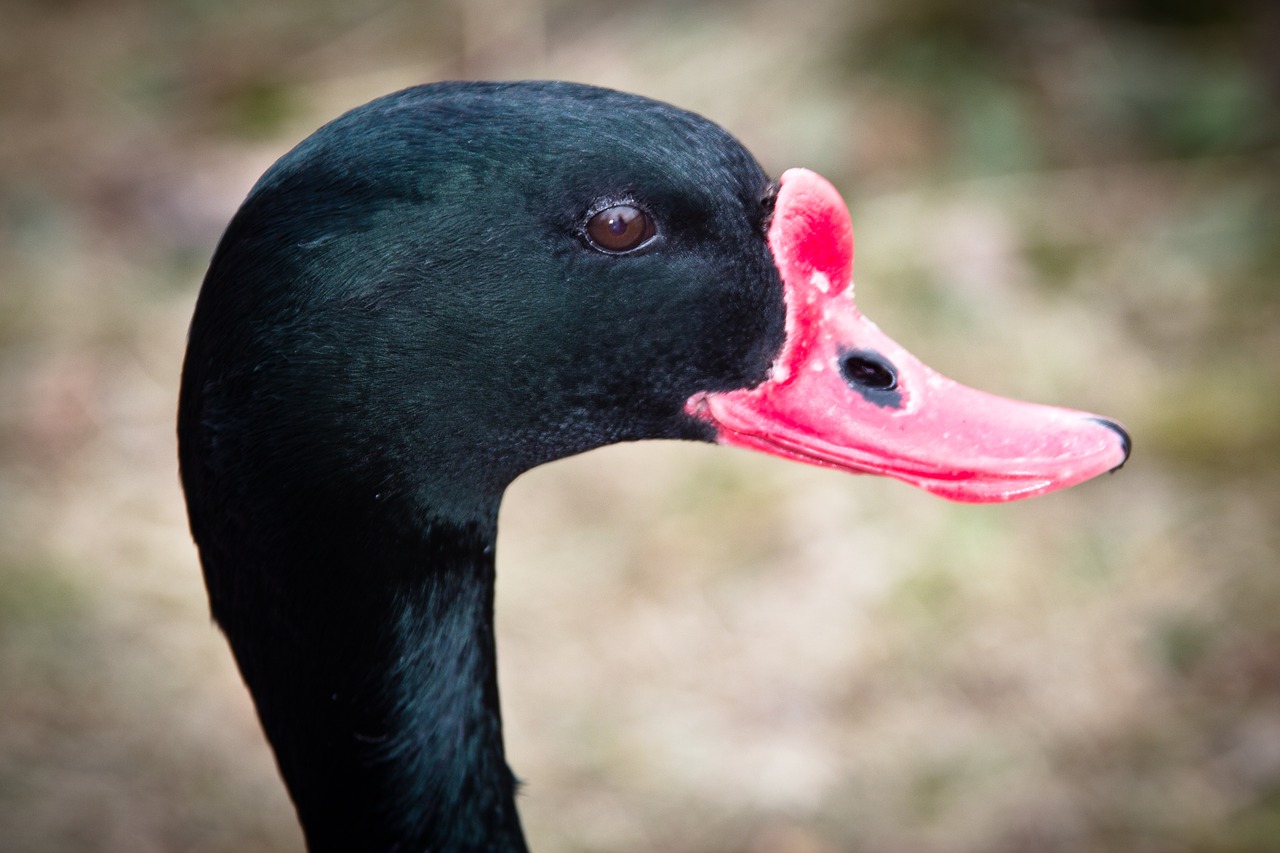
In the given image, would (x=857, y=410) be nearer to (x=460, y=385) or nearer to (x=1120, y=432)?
(x=1120, y=432)

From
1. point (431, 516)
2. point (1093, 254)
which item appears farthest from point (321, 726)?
point (1093, 254)

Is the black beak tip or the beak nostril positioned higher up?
the beak nostril

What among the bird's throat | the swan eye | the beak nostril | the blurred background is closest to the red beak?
the beak nostril

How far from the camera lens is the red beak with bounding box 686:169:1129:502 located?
1557 mm

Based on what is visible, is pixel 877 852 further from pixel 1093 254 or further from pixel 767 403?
pixel 1093 254

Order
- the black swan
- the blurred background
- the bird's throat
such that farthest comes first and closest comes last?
the blurred background
the bird's throat
the black swan

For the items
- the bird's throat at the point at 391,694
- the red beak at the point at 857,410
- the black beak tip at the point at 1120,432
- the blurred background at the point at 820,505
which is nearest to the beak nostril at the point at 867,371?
the red beak at the point at 857,410

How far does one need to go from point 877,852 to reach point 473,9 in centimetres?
353

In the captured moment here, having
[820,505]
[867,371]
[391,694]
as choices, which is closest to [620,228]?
[867,371]

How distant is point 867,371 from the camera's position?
162cm

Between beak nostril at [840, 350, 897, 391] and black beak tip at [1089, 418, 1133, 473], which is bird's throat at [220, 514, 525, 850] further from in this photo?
black beak tip at [1089, 418, 1133, 473]

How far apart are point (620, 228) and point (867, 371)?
374 mm

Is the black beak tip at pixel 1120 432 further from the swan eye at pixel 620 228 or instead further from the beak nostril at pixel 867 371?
the swan eye at pixel 620 228

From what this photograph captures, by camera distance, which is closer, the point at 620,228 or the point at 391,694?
the point at 620,228
